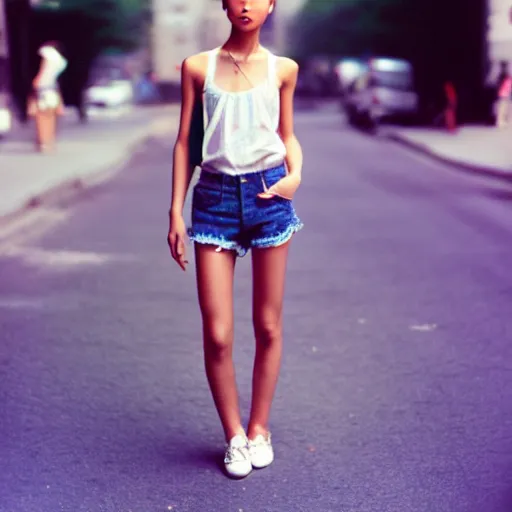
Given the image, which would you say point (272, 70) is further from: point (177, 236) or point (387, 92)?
point (387, 92)

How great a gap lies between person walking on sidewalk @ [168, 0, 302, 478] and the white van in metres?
25.5

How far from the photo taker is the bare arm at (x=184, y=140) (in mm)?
3152

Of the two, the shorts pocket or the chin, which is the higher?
the chin

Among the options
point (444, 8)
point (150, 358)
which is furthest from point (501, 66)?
point (150, 358)

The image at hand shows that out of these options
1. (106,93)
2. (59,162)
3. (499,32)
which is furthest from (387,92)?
(106,93)

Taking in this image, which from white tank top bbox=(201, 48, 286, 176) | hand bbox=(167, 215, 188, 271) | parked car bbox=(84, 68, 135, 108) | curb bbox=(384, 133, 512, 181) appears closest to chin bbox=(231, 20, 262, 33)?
white tank top bbox=(201, 48, 286, 176)

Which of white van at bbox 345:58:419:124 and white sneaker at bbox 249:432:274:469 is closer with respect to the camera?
white sneaker at bbox 249:432:274:469

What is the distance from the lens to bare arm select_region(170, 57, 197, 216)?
3152 mm

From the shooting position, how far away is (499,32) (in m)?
30.1

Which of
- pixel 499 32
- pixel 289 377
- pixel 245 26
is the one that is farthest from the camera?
pixel 499 32

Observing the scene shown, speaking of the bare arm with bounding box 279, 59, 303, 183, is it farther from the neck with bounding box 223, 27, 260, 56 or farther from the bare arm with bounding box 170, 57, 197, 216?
the bare arm with bounding box 170, 57, 197, 216

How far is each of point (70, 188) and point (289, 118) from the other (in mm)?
9998

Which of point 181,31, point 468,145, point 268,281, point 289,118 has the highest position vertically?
point 289,118

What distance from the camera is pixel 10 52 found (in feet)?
99.2
